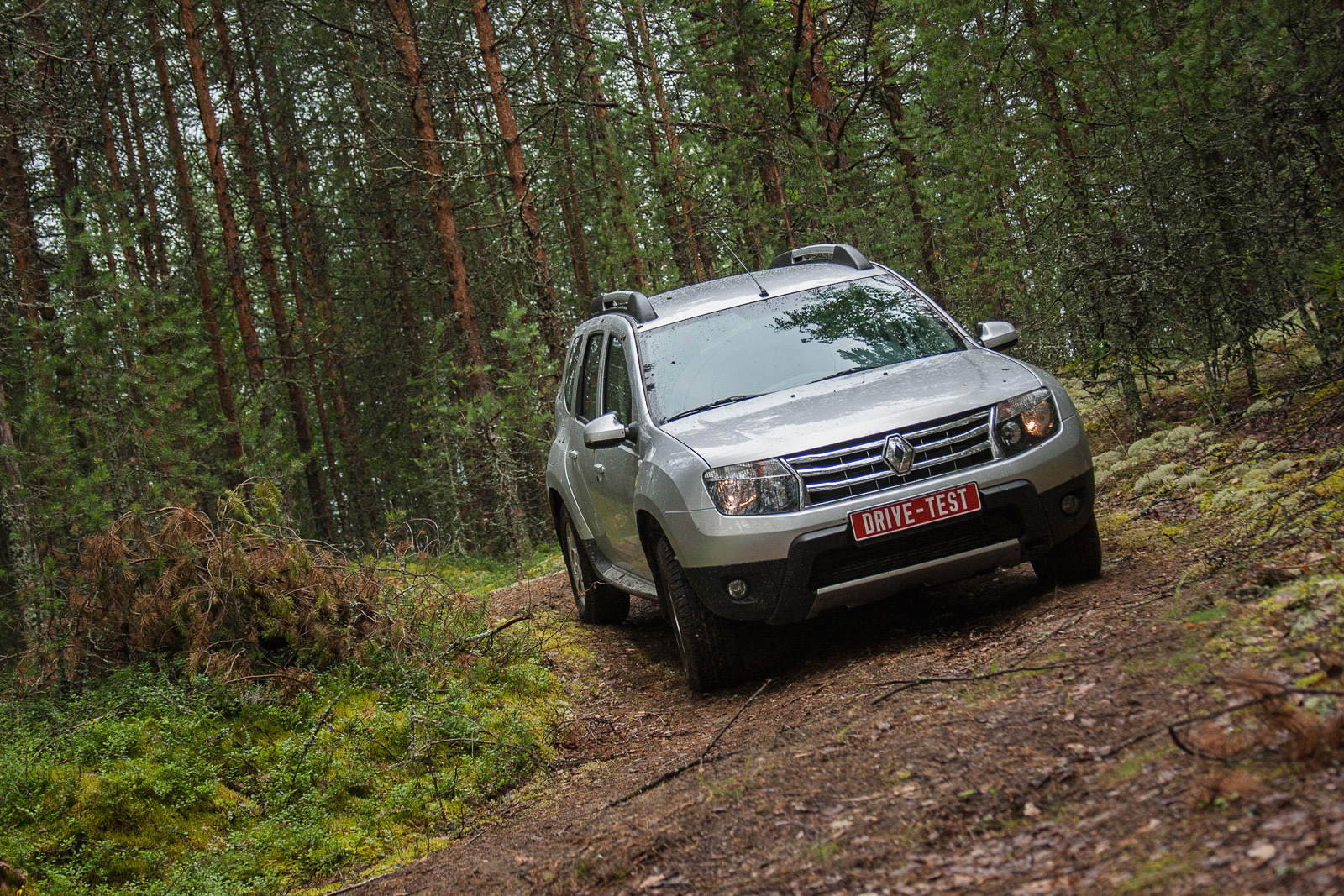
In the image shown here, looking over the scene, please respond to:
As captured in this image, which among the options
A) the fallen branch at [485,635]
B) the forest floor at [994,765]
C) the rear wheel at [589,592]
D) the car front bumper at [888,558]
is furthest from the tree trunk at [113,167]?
the forest floor at [994,765]

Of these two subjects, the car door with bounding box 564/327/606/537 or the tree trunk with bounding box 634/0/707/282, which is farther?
the tree trunk with bounding box 634/0/707/282

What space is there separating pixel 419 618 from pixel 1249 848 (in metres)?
5.10

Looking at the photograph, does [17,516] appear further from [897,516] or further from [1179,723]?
[1179,723]

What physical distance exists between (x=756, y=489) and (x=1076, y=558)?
1.73 m

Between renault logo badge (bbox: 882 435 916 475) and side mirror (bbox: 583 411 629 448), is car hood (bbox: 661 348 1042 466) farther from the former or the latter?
side mirror (bbox: 583 411 629 448)

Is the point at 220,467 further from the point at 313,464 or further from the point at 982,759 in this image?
the point at 982,759

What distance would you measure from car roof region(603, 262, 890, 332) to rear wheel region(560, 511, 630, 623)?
6.00 feet

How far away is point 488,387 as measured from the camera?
16172 mm

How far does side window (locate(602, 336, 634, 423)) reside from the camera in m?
6.27

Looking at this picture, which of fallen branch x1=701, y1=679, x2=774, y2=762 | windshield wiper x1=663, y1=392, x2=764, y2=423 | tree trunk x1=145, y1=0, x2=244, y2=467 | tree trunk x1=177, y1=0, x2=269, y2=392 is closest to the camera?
fallen branch x1=701, y1=679, x2=774, y2=762

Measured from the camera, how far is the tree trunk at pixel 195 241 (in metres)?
18.4

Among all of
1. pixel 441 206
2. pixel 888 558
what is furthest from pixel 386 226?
pixel 888 558

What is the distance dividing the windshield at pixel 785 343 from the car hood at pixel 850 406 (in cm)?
17

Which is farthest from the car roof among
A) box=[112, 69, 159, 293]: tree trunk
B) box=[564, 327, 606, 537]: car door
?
box=[112, 69, 159, 293]: tree trunk
